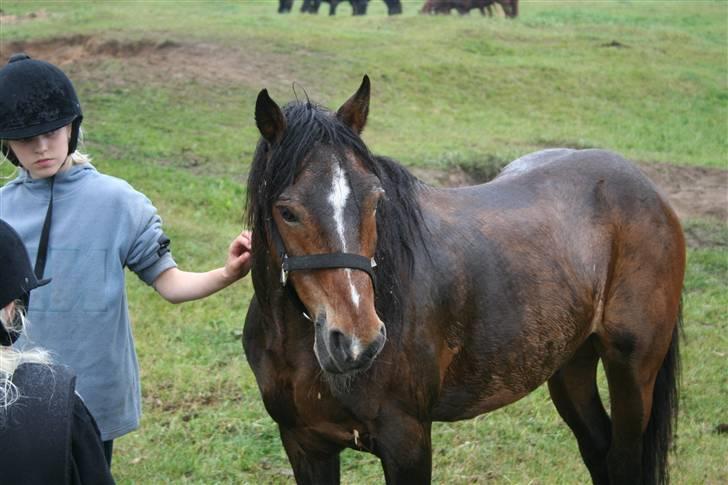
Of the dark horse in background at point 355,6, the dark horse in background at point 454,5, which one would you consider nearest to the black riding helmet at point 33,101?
the dark horse in background at point 454,5

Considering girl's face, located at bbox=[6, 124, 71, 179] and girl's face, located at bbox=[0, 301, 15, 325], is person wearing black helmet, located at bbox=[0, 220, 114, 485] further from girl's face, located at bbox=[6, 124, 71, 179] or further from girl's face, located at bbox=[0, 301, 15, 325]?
girl's face, located at bbox=[6, 124, 71, 179]

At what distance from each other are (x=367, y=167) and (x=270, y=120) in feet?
1.04

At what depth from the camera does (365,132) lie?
1195 centimetres

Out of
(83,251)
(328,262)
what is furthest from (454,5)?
(328,262)

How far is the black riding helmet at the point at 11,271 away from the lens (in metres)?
2.07

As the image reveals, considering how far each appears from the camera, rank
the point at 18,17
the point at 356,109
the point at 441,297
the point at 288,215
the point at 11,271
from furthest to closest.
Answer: the point at 18,17 < the point at 441,297 < the point at 356,109 < the point at 288,215 < the point at 11,271

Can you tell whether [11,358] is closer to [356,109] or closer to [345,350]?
[345,350]

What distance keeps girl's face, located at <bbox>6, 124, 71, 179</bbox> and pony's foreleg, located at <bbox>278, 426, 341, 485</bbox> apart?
3.77 feet

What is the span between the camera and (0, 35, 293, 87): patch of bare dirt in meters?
13.3

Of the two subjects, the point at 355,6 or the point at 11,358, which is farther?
the point at 355,6

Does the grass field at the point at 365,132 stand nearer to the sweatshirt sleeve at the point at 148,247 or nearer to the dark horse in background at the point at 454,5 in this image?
the sweatshirt sleeve at the point at 148,247

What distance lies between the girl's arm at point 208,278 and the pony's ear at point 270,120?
12.5 inches

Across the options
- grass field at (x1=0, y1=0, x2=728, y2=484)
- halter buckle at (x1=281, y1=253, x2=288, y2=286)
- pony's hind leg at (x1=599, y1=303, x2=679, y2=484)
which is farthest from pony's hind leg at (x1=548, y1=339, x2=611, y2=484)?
halter buckle at (x1=281, y1=253, x2=288, y2=286)

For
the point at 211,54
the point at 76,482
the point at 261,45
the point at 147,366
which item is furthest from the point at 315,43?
the point at 76,482
